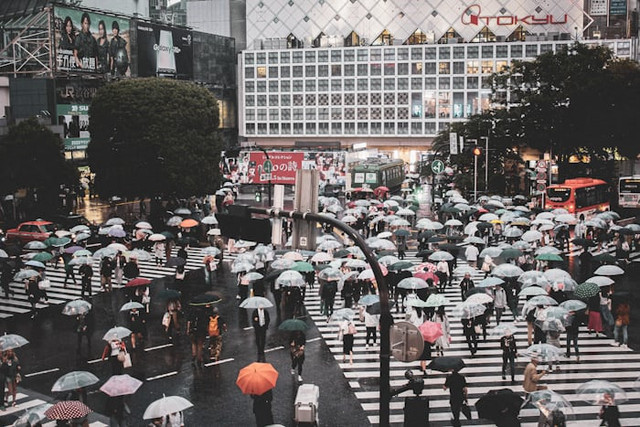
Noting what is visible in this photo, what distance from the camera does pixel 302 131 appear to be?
323ft

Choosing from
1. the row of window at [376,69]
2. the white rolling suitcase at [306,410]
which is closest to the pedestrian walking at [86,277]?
the white rolling suitcase at [306,410]

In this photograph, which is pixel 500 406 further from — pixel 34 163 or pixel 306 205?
pixel 34 163

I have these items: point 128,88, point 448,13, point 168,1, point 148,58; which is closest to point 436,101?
point 448,13

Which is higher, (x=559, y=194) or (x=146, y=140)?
(x=146, y=140)

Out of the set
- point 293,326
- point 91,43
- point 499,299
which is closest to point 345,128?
point 91,43

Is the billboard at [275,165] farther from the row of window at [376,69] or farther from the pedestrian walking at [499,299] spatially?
the row of window at [376,69]

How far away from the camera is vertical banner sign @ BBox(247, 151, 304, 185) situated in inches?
2154

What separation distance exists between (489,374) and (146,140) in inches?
1124

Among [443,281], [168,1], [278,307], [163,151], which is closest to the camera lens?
[278,307]

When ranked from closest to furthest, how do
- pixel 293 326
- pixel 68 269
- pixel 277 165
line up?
pixel 293 326, pixel 68 269, pixel 277 165

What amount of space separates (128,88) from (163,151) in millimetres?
4268

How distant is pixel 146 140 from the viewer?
41031mm

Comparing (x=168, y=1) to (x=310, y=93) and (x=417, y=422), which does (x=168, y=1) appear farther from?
(x=417, y=422)

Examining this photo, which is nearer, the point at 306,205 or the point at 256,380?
the point at 306,205
